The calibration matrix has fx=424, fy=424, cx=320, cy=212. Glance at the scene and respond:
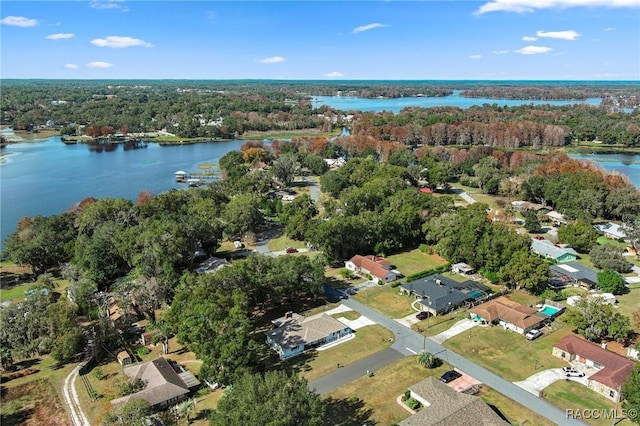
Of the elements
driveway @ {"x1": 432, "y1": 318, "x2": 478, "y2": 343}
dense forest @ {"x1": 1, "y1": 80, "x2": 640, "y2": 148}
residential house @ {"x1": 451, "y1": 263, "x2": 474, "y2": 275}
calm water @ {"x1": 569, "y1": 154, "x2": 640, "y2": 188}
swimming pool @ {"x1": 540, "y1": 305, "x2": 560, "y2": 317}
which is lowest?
driveway @ {"x1": 432, "y1": 318, "x2": 478, "y2": 343}

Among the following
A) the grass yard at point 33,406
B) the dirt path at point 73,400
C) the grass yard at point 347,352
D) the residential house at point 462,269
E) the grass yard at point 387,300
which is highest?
the residential house at point 462,269

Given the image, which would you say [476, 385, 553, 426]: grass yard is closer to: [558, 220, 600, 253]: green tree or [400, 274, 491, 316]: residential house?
[400, 274, 491, 316]: residential house

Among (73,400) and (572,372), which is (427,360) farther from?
(73,400)

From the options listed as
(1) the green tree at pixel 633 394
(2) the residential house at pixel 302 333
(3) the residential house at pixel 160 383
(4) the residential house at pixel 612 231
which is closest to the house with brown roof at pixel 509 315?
(1) the green tree at pixel 633 394

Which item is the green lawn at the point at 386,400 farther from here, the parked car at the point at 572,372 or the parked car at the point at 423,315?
the parked car at the point at 423,315

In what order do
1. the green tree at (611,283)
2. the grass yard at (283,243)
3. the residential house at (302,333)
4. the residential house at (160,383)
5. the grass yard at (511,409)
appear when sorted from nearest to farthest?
the grass yard at (511,409) → the residential house at (160,383) → the residential house at (302,333) → the green tree at (611,283) → the grass yard at (283,243)

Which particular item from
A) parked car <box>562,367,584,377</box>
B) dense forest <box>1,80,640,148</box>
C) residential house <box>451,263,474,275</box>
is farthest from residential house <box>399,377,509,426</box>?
dense forest <box>1,80,640,148</box>
